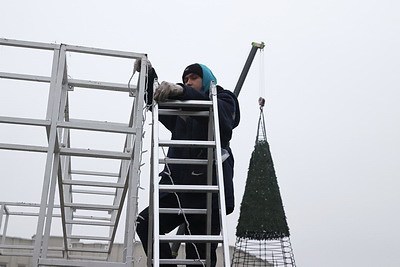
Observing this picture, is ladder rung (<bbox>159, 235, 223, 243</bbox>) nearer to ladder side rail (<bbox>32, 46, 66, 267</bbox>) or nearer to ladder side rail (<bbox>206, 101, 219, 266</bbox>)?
ladder side rail (<bbox>206, 101, 219, 266</bbox>)

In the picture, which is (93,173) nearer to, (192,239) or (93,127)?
(93,127)

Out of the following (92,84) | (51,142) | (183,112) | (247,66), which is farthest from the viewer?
(247,66)

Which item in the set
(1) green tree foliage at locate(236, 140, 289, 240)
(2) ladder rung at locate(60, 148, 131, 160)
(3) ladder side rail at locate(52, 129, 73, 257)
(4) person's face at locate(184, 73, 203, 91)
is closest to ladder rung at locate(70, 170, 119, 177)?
(3) ladder side rail at locate(52, 129, 73, 257)

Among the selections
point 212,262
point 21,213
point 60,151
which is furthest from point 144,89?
point 21,213

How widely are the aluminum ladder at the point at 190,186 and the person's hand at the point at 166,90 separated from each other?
1.8 inches

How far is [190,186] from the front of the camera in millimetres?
2605

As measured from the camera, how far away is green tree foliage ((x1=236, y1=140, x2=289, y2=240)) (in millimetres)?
7086

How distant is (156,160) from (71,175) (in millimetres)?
2667

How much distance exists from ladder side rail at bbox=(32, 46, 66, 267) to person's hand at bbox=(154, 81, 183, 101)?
0.73m

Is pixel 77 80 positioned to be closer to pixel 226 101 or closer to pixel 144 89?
pixel 144 89

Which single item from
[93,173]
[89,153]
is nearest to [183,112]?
[89,153]

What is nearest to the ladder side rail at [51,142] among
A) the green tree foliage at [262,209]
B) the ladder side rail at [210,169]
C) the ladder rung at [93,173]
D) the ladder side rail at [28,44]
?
the ladder side rail at [28,44]

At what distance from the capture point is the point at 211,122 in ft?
9.80

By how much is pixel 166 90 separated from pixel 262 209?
4.54 metres
